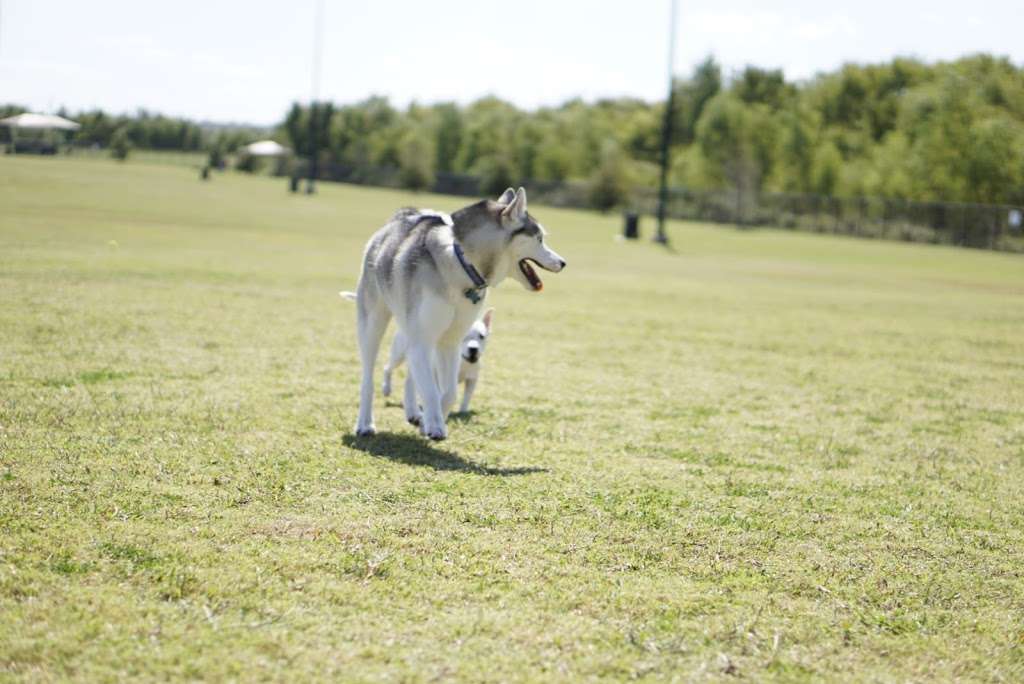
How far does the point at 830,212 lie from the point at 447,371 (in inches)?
2607

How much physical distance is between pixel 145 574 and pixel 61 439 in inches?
111

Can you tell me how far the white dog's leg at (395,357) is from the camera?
930cm

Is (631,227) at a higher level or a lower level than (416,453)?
higher

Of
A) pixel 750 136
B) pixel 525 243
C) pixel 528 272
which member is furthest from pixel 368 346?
pixel 750 136

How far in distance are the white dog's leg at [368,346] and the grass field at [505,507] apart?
19cm

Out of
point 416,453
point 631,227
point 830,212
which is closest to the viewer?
point 416,453

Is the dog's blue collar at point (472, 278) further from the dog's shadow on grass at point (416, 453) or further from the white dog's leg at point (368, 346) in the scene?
the dog's shadow on grass at point (416, 453)

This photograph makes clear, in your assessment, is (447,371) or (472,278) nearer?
(472,278)

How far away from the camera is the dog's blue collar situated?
7.99 m

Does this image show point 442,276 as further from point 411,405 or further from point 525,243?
point 411,405

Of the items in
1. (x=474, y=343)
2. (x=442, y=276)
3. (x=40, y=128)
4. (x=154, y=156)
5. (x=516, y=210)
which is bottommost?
(x=474, y=343)

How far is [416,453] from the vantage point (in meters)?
7.97

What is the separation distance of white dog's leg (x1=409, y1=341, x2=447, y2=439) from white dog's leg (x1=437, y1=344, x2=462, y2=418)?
44 cm

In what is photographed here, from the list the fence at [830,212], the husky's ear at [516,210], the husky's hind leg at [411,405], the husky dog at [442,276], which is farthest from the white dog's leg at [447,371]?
the fence at [830,212]
